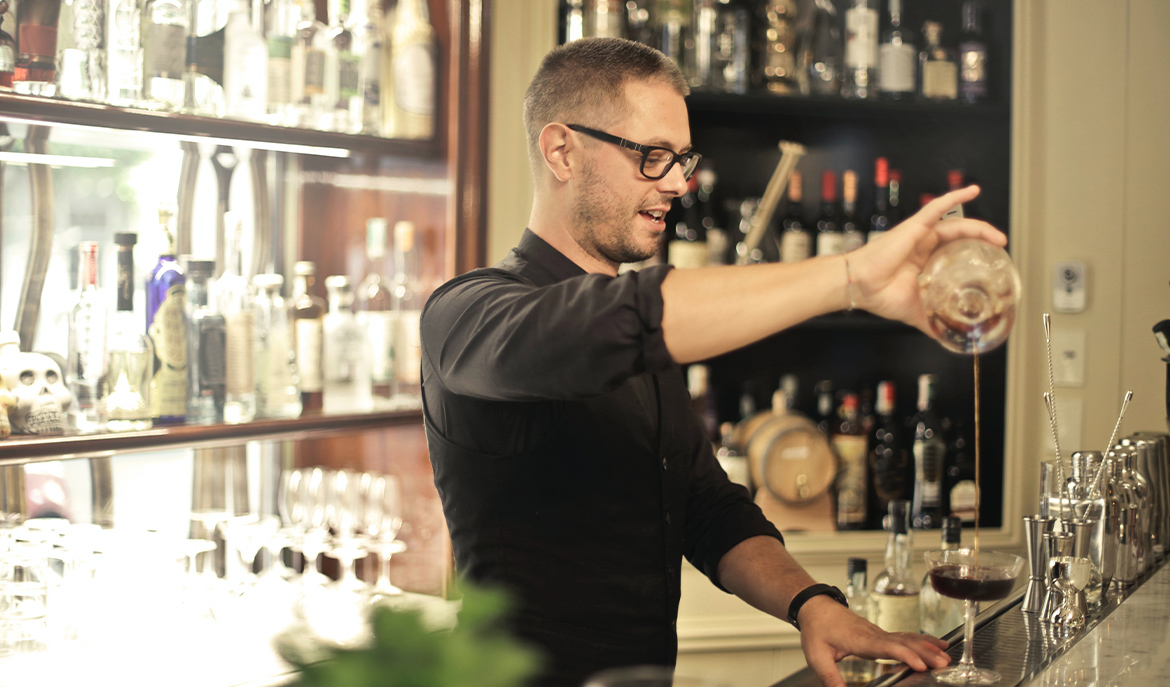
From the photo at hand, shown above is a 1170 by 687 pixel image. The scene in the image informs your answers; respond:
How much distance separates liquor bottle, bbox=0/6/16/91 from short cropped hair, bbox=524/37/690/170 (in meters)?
0.83

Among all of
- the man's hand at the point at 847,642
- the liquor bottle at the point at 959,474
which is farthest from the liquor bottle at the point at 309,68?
the liquor bottle at the point at 959,474

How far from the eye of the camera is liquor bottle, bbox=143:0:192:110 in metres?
1.68

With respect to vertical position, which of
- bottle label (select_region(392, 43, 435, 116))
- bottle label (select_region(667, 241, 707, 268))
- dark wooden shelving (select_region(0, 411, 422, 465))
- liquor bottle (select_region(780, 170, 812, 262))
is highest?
bottle label (select_region(392, 43, 435, 116))

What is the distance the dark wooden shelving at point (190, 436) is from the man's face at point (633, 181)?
2.54 feet

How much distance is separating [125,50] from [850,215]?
67.7 inches

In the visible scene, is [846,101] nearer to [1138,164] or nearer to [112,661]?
[1138,164]

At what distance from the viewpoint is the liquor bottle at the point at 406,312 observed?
2.05 metres

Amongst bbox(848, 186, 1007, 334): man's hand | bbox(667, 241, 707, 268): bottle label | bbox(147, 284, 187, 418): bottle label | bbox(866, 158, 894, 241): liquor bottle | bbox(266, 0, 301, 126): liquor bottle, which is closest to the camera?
bbox(848, 186, 1007, 334): man's hand

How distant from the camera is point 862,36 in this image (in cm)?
236

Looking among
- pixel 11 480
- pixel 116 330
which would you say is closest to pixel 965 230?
pixel 116 330

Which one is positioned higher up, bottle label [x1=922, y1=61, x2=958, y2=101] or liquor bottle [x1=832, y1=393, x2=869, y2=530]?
bottle label [x1=922, y1=61, x2=958, y2=101]

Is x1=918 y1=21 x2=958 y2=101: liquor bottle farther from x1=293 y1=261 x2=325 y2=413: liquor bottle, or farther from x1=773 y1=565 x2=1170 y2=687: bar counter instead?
x1=293 y1=261 x2=325 y2=413: liquor bottle

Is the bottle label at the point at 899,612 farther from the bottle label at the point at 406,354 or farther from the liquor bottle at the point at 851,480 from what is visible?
the bottle label at the point at 406,354

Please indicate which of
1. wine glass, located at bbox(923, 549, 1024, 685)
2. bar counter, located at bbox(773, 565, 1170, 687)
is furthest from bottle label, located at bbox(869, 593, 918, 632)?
wine glass, located at bbox(923, 549, 1024, 685)
